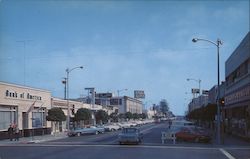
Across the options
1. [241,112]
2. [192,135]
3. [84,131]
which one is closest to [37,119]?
[84,131]

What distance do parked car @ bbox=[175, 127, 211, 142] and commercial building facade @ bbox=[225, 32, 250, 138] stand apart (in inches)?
172

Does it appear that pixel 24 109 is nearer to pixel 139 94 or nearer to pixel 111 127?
pixel 111 127

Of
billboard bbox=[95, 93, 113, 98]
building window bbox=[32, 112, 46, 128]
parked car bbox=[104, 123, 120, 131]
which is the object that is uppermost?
A: billboard bbox=[95, 93, 113, 98]

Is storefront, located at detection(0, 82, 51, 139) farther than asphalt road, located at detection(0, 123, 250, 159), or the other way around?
storefront, located at detection(0, 82, 51, 139)

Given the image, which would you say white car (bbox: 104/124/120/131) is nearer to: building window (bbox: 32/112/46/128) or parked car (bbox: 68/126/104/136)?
parked car (bbox: 68/126/104/136)

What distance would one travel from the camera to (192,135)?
4216 centimetres

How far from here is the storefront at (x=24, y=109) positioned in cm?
4889

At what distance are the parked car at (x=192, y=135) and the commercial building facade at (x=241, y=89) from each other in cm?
437

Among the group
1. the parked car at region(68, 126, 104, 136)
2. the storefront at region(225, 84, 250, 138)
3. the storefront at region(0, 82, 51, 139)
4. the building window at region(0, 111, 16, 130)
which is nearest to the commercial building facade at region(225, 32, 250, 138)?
the storefront at region(225, 84, 250, 138)

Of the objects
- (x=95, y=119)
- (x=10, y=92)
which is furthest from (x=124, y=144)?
(x=95, y=119)

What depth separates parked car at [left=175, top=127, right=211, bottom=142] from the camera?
4153cm

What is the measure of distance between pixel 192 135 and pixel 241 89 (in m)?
8.59

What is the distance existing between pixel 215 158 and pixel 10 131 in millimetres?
25671

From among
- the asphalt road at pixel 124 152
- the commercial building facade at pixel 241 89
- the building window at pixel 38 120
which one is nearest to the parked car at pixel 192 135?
the commercial building facade at pixel 241 89
